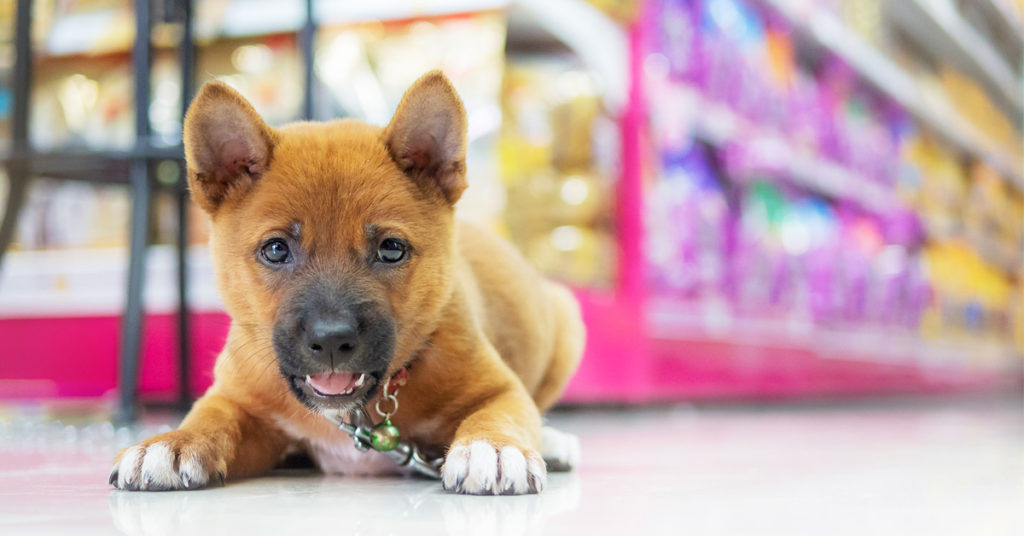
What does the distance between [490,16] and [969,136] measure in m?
4.85

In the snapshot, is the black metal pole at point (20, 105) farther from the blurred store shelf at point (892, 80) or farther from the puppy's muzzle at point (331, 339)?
the blurred store shelf at point (892, 80)

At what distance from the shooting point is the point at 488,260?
6.06 feet

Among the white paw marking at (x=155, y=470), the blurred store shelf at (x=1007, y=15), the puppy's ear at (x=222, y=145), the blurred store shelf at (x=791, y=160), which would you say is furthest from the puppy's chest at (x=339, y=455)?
the blurred store shelf at (x=1007, y=15)

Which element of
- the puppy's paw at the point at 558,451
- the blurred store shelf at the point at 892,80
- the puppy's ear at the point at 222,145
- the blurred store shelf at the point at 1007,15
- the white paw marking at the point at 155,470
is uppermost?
the blurred store shelf at the point at 1007,15

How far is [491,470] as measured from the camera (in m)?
1.21

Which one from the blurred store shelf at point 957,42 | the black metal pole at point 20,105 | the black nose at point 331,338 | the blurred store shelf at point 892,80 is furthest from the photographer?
the blurred store shelf at point 957,42

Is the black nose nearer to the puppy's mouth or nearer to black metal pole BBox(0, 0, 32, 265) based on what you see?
the puppy's mouth

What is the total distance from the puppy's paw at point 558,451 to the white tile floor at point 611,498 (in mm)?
47

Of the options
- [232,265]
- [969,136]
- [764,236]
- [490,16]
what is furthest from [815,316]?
[232,265]

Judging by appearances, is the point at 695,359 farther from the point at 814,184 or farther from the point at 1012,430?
the point at 814,184

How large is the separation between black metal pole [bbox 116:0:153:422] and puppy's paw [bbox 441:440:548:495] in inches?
52.0

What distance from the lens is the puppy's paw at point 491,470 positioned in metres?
1.21

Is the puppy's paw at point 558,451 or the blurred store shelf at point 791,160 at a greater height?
the blurred store shelf at point 791,160

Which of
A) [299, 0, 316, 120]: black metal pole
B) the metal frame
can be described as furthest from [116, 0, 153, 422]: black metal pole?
[299, 0, 316, 120]: black metal pole
